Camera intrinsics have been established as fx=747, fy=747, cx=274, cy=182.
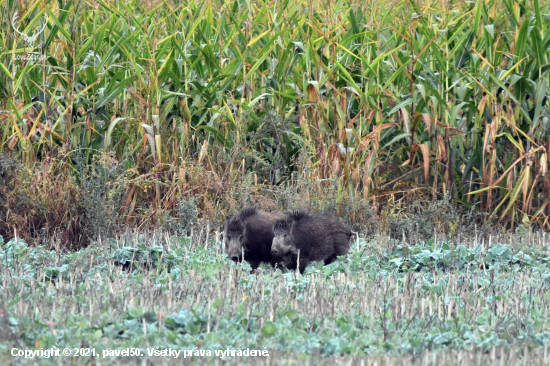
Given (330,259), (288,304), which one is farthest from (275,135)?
(288,304)

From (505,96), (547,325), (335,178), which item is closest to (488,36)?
(505,96)

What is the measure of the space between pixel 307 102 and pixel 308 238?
1979mm

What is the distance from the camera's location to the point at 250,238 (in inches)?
205

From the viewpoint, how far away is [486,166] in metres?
6.82

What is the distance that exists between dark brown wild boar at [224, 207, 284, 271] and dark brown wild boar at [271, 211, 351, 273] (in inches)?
5.5

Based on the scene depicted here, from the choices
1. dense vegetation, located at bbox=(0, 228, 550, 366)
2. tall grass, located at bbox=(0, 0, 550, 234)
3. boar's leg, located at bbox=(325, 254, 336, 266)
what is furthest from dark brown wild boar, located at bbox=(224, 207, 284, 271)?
tall grass, located at bbox=(0, 0, 550, 234)

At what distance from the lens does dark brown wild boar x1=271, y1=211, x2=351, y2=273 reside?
5066mm

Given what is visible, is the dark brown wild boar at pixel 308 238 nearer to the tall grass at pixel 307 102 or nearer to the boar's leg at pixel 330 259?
the boar's leg at pixel 330 259

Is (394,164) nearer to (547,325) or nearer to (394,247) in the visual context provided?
(394,247)

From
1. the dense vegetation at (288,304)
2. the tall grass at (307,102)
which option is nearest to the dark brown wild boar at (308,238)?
the dense vegetation at (288,304)

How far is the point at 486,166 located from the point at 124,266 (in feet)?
11.4

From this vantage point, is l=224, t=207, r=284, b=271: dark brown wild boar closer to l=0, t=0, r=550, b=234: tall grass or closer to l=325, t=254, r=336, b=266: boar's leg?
l=325, t=254, r=336, b=266: boar's leg

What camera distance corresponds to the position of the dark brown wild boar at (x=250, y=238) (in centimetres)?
519

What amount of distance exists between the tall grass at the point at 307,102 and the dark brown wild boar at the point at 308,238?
0.96m
